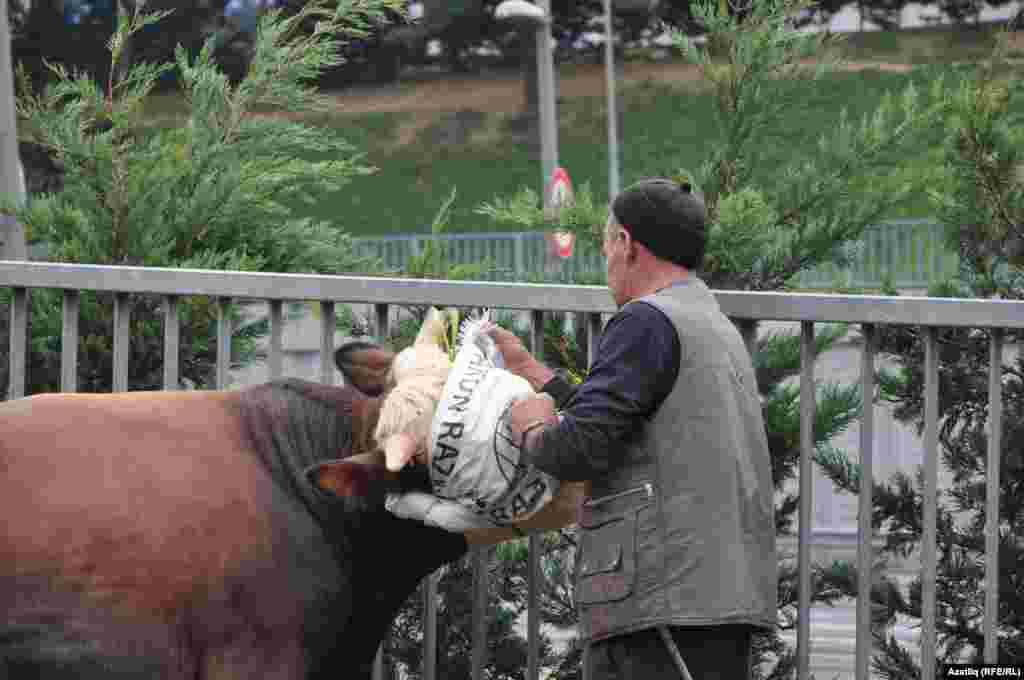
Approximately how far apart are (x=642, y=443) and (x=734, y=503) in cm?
22

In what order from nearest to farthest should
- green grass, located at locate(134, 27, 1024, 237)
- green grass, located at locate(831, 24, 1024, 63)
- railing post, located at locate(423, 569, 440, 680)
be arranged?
railing post, located at locate(423, 569, 440, 680)
green grass, located at locate(134, 27, 1024, 237)
green grass, located at locate(831, 24, 1024, 63)

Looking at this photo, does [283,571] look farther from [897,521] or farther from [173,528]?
[897,521]

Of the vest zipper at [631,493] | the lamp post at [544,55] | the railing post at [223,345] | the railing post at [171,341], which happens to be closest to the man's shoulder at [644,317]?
the vest zipper at [631,493]

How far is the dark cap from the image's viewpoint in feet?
10.5

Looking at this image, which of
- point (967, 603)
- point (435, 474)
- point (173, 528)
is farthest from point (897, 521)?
point (173, 528)

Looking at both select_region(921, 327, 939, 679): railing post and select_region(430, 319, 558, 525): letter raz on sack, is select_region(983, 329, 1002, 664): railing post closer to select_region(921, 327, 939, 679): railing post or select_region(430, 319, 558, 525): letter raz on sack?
select_region(921, 327, 939, 679): railing post

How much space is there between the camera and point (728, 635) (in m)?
3.06

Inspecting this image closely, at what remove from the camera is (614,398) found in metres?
3.01

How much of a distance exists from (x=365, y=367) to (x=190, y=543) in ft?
1.59

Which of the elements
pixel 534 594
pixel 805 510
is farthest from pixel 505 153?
pixel 805 510

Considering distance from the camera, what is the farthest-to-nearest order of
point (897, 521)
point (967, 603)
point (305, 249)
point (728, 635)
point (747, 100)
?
1. point (305, 249)
2. point (747, 100)
3. point (897, 521)
4. point (967, 603)
5. point (728, 635)

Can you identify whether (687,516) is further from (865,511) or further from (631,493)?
(865,511)

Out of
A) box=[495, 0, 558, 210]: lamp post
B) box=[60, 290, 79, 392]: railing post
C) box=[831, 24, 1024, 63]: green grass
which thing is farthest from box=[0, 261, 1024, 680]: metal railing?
box=[831, 24, 1024, 63]: green grass

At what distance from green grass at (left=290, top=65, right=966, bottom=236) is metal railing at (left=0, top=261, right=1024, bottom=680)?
27.4 metres
